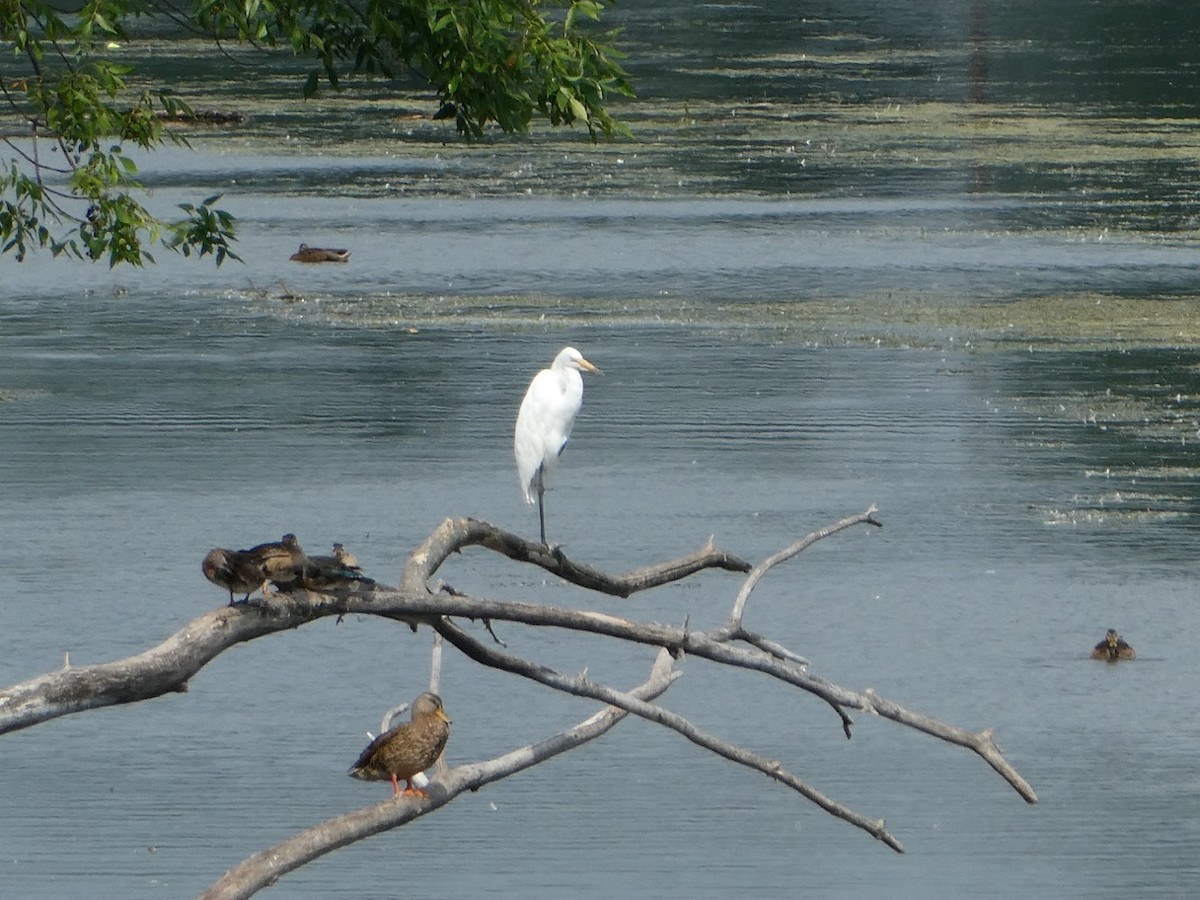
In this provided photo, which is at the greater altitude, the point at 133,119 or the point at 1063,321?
the point at 133,119

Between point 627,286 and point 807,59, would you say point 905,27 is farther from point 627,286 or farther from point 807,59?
point 627,286

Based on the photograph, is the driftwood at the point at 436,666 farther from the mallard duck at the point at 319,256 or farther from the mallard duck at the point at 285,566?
the mallard duck at the point at 319,256

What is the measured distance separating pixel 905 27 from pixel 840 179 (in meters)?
23.7

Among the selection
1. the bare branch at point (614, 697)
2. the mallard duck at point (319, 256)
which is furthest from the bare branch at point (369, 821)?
the mallard duck at point (319, 256)

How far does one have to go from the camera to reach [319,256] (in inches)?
789

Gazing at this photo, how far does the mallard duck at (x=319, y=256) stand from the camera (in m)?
20.0

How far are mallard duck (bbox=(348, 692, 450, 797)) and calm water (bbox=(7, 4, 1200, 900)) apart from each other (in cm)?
187

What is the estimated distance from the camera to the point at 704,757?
9227mm

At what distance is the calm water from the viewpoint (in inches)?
329

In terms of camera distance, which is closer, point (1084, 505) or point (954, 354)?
point (1084, 505)

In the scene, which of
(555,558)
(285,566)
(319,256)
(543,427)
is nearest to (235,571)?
(285,566)

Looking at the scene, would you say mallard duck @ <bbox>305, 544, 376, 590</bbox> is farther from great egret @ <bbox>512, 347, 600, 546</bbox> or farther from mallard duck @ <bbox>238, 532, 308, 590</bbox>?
great egret @ <bbox>512, 347, 600, 546</bbox>

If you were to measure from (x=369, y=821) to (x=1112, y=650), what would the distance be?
5745mm

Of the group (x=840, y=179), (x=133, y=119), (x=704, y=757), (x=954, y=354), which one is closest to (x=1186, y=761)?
(x=704, y=757)
